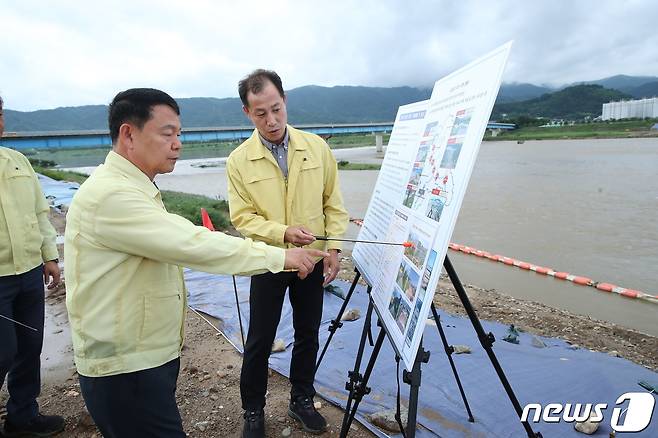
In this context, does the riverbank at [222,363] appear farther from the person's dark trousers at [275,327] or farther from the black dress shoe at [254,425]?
the person's dark trousers at [275,327]

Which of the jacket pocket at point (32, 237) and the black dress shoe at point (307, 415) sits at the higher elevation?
the jacket pocket at point (32, 237)

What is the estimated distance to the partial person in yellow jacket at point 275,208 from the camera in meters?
2.52

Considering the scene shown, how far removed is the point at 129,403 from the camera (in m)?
1.67

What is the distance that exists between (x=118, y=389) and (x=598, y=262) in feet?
28.5

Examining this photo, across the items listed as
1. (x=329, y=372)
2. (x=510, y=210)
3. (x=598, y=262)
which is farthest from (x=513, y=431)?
(x=510, y=210)

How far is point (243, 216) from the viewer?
8.52 feet

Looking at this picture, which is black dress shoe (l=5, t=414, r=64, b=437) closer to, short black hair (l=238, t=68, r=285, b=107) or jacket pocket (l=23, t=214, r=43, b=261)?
jacket pocket (l=23, t=214, r=43, b=261)

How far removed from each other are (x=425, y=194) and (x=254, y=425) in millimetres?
1909

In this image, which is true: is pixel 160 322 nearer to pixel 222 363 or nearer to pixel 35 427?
pixel 35 427

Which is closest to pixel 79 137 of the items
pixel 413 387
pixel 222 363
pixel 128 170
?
pixel 222 363

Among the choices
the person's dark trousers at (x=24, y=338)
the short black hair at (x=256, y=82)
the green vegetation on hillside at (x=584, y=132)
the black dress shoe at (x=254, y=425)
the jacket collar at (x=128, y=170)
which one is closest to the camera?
the jacket collar at (x=128, y=170)

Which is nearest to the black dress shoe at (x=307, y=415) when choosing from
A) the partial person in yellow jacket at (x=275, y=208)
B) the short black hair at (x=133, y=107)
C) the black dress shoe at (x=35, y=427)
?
the partial person in yellow jacket at (x=275, y=208)

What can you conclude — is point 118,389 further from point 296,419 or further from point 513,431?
point 513,431

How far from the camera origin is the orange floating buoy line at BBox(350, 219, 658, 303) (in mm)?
6234
